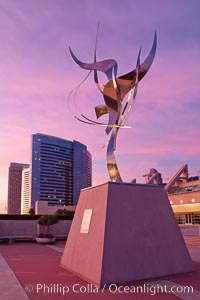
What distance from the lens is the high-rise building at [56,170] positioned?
130m

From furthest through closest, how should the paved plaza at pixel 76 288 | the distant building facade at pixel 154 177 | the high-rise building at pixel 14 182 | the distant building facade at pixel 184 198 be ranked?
the high-rise building at pixel 14 182 < the distant building facade at pixel 154 177 < the distant building facade at pixel 184 198 < the paved plaza at pixel 76 288

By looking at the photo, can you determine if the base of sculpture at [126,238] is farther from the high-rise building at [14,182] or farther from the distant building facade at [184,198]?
the high-rise building at [14,182]

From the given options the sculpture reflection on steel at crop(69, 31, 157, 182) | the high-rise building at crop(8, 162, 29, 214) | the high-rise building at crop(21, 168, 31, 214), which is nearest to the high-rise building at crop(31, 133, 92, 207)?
the high-rise building at crop(21, 168, 31, 214)

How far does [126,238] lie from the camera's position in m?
9.65

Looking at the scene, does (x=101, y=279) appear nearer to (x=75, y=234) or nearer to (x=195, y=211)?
(x=75, y=234)

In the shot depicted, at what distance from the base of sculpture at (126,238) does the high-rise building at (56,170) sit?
120 m

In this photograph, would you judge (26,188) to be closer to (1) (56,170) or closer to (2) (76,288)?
(1) (56,170)

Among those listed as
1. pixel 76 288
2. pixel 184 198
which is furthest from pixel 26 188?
pixel 76 288

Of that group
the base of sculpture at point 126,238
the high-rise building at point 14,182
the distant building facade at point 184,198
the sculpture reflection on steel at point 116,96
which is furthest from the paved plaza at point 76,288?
the high-rise building at point 14,182

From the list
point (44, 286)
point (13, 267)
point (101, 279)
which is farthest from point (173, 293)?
point (13, 267)

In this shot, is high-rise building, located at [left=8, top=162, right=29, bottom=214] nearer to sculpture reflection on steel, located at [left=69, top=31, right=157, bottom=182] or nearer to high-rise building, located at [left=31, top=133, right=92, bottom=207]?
high-rise building, located at [left=31, top=133, right=92, bottom=207]

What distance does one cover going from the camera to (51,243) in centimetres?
2375

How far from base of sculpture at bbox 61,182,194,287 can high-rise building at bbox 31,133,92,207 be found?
12023 centimetres

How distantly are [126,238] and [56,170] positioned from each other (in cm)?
12484
